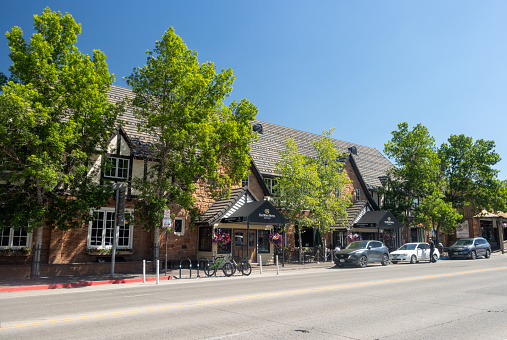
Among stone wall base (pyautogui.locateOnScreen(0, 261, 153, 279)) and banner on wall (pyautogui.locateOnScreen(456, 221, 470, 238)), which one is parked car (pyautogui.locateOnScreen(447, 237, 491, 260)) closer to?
banner on wall (pyautogui.locateOnScreen(456, 221, 470, 238))

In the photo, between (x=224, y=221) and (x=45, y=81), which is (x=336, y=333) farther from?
(x=224, y=221)

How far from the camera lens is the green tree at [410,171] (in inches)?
1369

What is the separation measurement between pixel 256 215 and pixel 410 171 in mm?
18664

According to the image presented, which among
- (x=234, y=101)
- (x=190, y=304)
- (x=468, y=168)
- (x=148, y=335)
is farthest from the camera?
(x=468, y=168)

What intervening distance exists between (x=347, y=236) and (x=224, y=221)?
1211 cm

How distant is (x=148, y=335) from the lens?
21.7ft

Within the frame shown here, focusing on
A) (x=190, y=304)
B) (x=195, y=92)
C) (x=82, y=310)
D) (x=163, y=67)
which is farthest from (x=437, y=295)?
(x=163, y=67)

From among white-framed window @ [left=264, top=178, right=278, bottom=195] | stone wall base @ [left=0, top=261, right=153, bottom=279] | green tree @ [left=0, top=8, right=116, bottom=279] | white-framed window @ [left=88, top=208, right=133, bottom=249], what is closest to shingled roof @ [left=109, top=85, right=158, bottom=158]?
white-framed window @ [left=88, top=208, right=133, bottom=249]

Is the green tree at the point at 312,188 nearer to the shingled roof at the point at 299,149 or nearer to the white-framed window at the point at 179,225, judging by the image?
the shingled roof at the point at 299,149

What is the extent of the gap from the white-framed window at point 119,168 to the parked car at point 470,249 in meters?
26.3

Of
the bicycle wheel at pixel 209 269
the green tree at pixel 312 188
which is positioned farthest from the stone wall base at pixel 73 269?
the green tree at pixel 312 188

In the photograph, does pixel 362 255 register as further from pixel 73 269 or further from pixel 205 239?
pixel 73 269

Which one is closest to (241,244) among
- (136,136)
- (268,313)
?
(136,136)

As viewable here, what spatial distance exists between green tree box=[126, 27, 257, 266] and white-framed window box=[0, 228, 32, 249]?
5.56 metres
